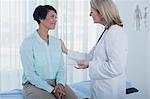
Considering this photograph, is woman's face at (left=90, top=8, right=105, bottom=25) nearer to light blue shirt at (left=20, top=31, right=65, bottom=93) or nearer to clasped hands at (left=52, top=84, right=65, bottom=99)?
light blue shirt at (left=20, top=31, right=65, bottom=93)

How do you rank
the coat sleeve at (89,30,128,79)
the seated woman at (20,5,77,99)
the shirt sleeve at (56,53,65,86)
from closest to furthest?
the coat sleeve at (89,30,128,79)
the seated woman at (20,5,77,99)
the shirt sleeve at (56,53,65,86)

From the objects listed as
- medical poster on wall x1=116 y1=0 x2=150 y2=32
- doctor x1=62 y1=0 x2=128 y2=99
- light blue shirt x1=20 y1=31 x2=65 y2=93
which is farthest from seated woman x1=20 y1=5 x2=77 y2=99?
medical poster on wall x1=116 y1=0 x2=150 y2=32

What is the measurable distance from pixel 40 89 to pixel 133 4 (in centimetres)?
176

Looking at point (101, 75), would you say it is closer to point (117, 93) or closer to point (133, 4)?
point (117, 93)

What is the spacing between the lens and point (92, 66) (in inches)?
78.4

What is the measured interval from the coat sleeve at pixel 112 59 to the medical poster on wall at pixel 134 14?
1546mm

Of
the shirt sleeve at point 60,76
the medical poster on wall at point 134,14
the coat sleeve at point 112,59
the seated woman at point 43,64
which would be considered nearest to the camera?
the coat sleeve at point 112,59

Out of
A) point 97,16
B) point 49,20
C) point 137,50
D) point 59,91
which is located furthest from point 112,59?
point 137,50

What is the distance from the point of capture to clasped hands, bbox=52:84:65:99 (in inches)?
87.3

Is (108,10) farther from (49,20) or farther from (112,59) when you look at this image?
(49,20)

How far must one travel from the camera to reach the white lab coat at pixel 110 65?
6.33 ft

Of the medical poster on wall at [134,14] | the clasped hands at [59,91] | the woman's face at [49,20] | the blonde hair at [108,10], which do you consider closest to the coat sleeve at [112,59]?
the blonde hair at [108,10]

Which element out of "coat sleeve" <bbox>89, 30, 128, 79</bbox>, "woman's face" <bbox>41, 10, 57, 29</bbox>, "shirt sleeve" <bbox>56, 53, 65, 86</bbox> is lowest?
"shirt sleeve" <bbox>56, 53, 65, 86</bbox>

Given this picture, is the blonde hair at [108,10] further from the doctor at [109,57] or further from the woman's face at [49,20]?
the woman's face at [49,20]
